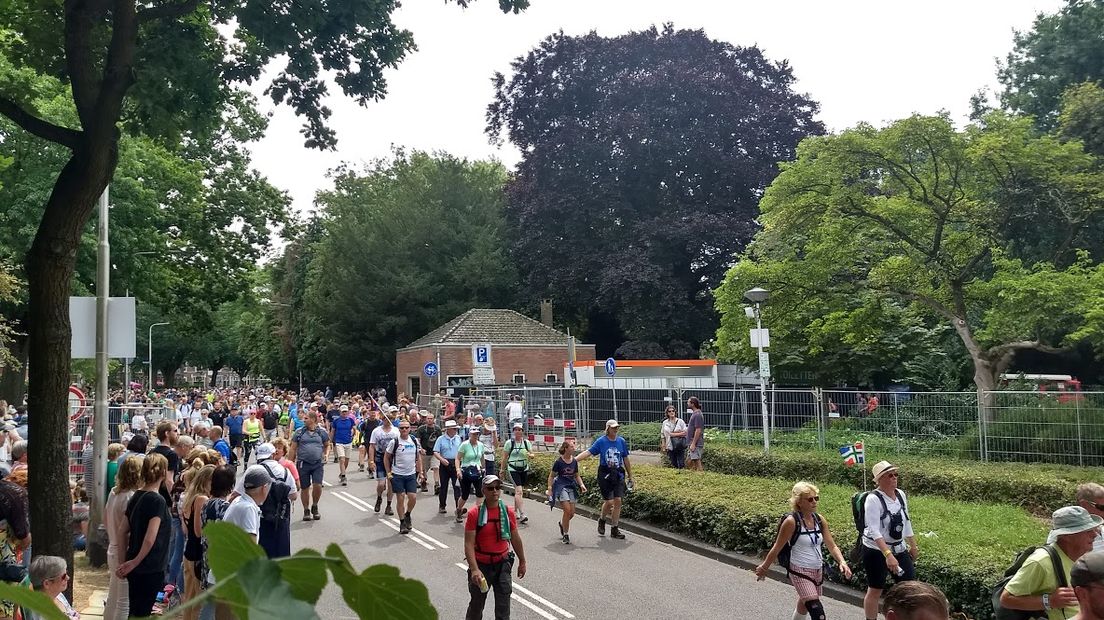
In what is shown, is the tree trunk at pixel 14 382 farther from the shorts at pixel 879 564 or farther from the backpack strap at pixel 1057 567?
the backpack strap at pixel 1057 567

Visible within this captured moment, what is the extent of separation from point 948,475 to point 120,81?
1389cm

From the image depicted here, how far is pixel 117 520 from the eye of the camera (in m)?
7.58

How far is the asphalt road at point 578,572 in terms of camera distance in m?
10.0

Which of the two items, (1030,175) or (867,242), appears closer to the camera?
(1030,175)

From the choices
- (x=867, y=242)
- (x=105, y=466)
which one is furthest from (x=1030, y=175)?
(x=105, y=466)

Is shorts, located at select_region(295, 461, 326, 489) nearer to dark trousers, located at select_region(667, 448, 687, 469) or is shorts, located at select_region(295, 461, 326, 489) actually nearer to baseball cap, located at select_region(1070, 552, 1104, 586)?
dark trousers, located at select_region(667, 448, 687, 469)

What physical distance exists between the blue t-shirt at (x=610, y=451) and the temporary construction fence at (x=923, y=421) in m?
6.51

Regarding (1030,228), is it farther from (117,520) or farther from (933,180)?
(117,520)

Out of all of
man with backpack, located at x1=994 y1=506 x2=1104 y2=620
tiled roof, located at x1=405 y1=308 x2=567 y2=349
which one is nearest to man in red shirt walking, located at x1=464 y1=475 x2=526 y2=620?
man with backpack, located at x1=994 y1=506 x2=1104 y2=620

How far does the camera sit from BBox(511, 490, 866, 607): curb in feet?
35.0

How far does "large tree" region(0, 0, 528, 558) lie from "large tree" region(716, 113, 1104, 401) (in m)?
13.9

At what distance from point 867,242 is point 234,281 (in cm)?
2005

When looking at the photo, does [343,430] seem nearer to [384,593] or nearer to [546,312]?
[384,593]

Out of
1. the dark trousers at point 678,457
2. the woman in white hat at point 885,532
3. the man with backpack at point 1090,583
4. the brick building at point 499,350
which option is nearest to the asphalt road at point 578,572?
the woman in white hat at point 885,532
